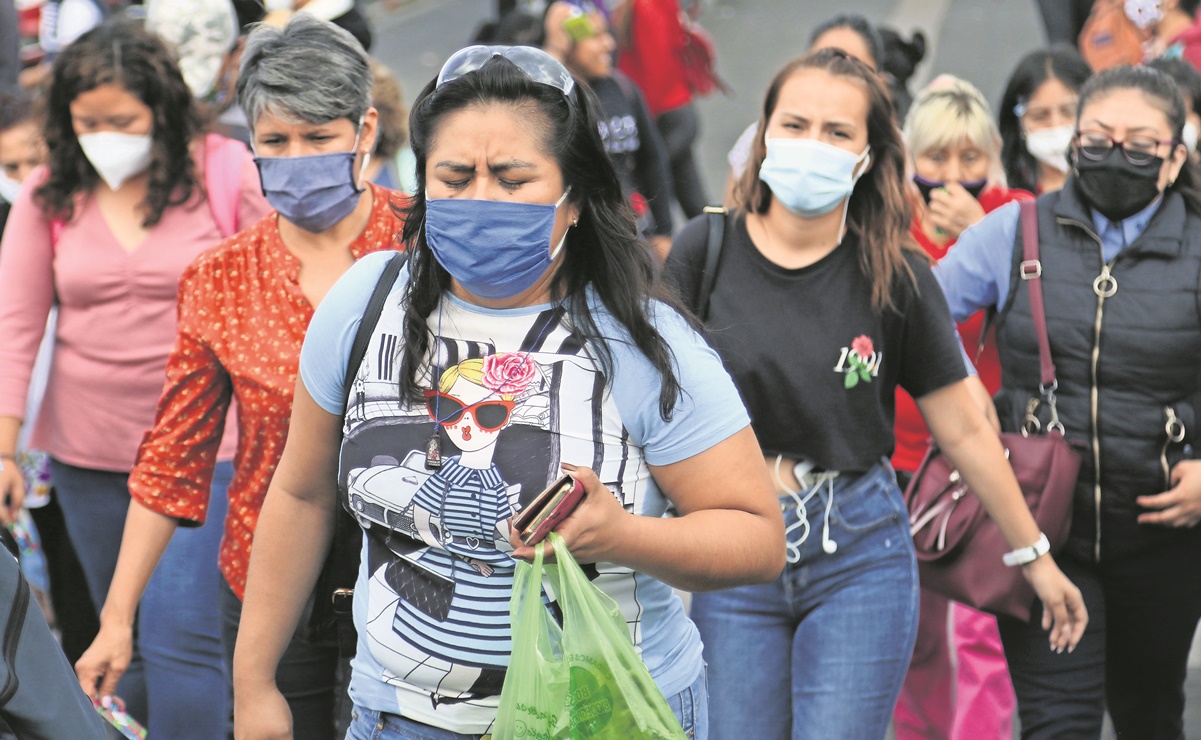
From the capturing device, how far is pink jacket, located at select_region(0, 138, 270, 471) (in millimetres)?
4273

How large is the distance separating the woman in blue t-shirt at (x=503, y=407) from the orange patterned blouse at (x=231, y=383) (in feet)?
2.08

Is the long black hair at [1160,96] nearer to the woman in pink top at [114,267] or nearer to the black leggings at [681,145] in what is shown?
the woman in pink top at [114,267]

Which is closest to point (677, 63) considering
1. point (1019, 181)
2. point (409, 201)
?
point (1019, 181)

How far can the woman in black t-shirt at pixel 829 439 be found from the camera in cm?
371

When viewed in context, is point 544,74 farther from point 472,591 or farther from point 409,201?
point 472,591

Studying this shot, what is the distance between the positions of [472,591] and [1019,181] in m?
3.93

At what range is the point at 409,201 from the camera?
10.4 ft

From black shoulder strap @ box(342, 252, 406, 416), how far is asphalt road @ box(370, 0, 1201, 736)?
28.7 feet

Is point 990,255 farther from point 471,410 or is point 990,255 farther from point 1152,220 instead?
point 471,410

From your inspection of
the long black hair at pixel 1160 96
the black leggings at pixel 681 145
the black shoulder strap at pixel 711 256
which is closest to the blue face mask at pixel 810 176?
the black shoulder strap at pixel 711 256

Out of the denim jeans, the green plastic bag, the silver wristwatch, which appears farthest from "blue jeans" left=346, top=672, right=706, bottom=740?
the silver wristwatch

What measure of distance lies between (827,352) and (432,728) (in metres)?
1.50

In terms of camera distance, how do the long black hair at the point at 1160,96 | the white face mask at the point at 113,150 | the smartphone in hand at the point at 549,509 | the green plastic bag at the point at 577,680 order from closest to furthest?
the smartphone in hand at the point at 549,509, the green plastic bag at the point at 577,680, the long black hair at the point at 1160,96, the white face mask at the point at 113,150

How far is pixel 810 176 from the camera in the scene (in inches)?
151
